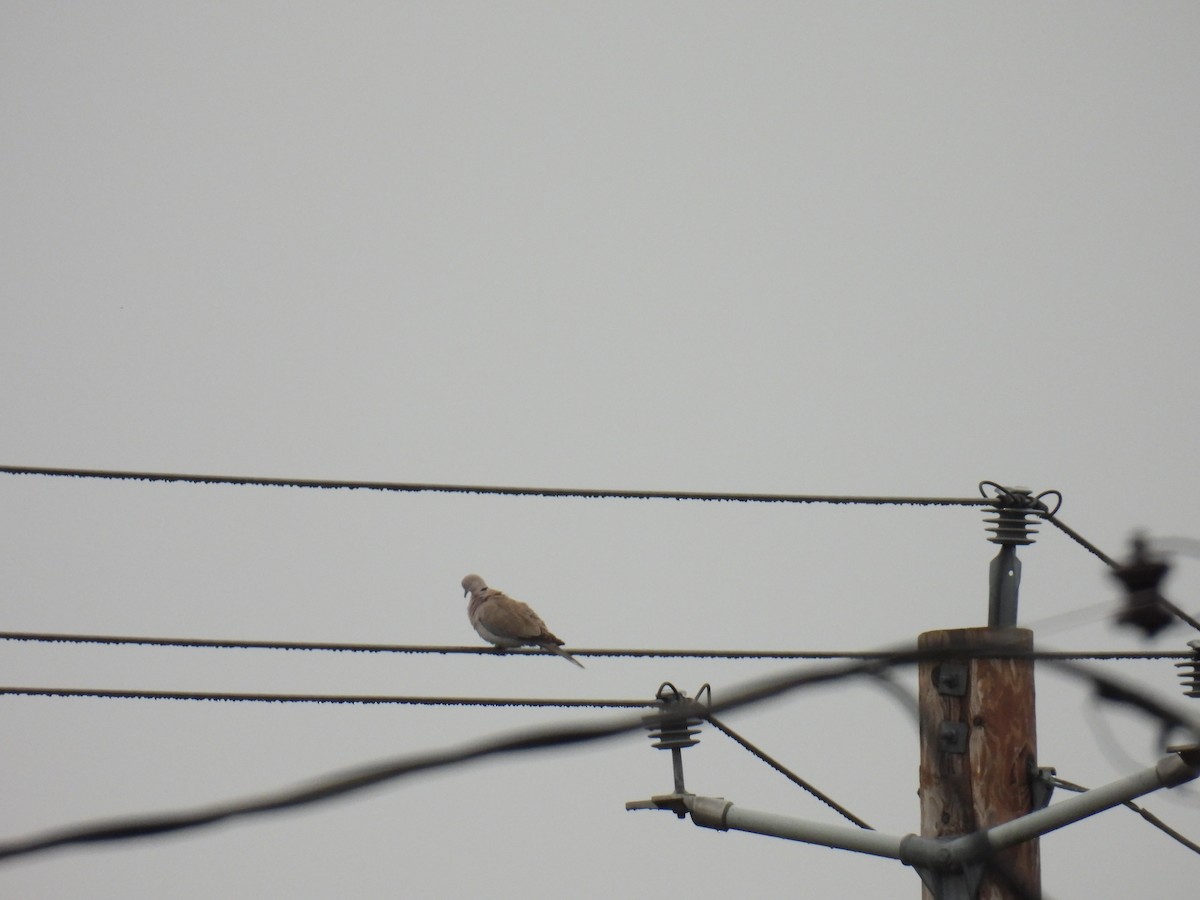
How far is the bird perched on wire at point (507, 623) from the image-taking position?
10.8 meters

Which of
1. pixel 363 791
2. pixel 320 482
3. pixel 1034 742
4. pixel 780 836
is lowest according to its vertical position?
pixel 363 791

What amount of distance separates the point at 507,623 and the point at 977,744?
6344mm

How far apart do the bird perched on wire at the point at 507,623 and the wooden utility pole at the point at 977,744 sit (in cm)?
552

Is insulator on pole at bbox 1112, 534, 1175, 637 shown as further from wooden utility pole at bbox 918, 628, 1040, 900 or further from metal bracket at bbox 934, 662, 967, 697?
metal bracket at bbox 934, 662, 967, 697

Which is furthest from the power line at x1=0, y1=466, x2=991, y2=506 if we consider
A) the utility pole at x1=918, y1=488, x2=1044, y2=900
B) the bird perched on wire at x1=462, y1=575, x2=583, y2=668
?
the bird perched on wire at x1=462, y1=575, x2=583, y2=668

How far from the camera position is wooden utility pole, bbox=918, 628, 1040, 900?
4.80 meters

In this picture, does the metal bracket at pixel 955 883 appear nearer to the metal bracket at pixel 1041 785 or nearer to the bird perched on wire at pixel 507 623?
the metal bracket at pixel 1041 785

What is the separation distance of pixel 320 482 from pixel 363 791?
10.8ft

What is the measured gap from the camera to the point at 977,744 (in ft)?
15.9

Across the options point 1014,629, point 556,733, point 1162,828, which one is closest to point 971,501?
point 1014,629

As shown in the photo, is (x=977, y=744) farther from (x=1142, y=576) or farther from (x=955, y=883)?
(x=1142, y=576)

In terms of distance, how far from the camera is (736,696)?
9.67 ft

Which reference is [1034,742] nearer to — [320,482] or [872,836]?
[872,836]

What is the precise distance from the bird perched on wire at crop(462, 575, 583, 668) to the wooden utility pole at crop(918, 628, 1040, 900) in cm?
552
